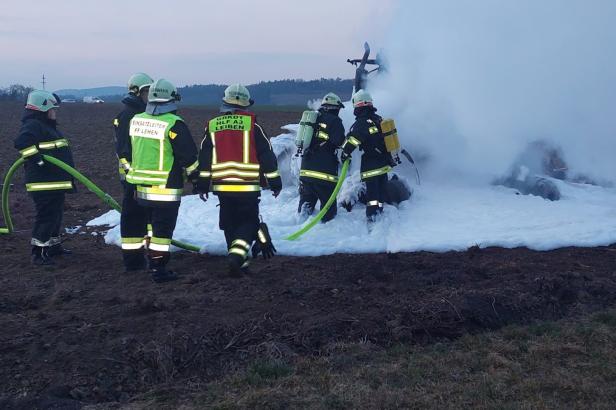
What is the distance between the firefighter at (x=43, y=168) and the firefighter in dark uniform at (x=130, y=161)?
31.5 inches

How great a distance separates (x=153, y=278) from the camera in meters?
6.52

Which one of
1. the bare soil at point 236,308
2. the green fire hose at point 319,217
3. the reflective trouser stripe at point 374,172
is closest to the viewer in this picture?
the bare soil at point 236,308

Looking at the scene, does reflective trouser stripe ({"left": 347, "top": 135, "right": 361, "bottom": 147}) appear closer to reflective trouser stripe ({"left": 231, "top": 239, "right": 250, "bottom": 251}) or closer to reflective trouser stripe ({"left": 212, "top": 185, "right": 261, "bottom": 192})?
reflective trouser stripe ({"left": 212, "top": 185, "right": 261, "bottom": 192})

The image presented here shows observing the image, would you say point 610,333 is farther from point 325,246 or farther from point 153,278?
point 153,278

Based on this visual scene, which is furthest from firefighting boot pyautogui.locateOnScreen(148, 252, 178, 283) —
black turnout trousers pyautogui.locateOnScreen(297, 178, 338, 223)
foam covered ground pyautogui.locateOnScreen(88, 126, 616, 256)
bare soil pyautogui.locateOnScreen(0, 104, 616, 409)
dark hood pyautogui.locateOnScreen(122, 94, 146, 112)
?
black turnout trousers pyautogui.locateOnScreen(297, 178, 338, 223)

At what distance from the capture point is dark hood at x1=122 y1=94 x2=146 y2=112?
7.31m

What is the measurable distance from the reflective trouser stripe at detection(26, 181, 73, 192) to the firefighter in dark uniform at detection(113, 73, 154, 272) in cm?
76

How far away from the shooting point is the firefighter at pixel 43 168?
24.2 ft

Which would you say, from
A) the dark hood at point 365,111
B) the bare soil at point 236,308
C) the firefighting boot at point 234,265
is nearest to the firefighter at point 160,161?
the bare soil at point 236,308

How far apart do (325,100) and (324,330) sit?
4.66 m

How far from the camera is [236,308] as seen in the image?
557 centimetres

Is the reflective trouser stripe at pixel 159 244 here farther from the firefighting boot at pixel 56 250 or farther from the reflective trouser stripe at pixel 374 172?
the reflective trouser stripe at pixel 374 172

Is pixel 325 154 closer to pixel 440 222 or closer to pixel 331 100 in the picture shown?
pixel 331 100

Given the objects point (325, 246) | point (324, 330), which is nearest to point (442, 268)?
point (325, 246)
